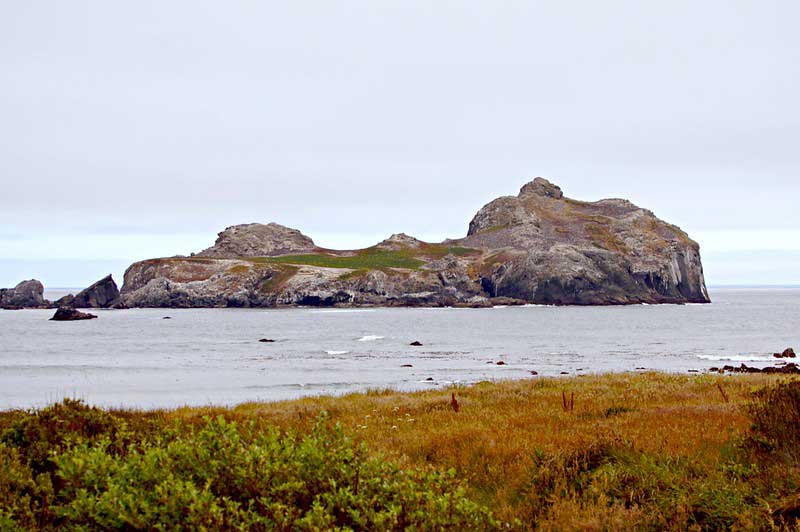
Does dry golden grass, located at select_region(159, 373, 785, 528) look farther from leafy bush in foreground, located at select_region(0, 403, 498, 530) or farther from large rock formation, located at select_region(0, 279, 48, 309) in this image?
large rock formation, located at select_region(0, 279, 48, 309)

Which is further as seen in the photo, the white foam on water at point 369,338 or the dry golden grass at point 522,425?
the white foam on water at point 369,338

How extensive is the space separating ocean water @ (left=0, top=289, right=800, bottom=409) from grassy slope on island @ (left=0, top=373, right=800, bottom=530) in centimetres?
1413

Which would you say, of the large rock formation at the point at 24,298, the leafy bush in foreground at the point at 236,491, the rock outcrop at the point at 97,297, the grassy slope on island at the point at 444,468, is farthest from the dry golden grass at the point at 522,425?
the large rock formation at the point at 24,298

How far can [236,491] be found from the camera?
21.6 feet

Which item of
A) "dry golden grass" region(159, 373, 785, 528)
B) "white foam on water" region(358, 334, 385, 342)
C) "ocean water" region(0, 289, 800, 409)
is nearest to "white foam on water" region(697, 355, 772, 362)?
"ocean water" region(0, 289, 800, 409)

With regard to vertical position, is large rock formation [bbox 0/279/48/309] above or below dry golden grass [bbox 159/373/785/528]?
above

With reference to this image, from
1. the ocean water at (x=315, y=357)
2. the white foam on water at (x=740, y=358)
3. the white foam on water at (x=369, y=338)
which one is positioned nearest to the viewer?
the ocean water at (x=315, y=357)

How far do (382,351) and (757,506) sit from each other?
56981mm

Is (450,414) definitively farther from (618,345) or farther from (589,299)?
(589,299)

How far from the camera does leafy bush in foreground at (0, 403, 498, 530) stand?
5.69 metres

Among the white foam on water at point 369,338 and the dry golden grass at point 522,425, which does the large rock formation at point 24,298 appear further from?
the dry golden grass at point 522,425

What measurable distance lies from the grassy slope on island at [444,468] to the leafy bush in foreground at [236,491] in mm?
22

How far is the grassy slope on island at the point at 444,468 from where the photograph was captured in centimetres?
628

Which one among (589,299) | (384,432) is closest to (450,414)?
(384,432)
